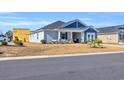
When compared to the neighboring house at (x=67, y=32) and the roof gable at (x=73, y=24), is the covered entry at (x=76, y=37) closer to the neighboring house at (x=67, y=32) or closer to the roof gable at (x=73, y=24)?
the neighboring house at (x=67, y=32)

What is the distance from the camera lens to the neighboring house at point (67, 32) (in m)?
48.0

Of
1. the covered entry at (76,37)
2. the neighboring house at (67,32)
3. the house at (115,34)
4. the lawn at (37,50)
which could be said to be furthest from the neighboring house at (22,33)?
the lawn at (37,50)

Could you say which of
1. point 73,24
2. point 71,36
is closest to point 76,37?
point 71,36

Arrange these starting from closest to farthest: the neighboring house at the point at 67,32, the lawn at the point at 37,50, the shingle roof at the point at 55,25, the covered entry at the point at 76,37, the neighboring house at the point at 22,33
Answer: the lawn at the point at 37,50 → the neighboring house at the point at 67,32 → the shingle roof at the point at 55,25 → the covered entry at the point at 76,37 → the neighboring house at the point at 22,33

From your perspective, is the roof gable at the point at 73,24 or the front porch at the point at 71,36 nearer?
the front porch at the point at 71,36

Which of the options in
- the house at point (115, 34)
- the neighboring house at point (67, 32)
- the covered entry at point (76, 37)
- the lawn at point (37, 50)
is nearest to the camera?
the lawn at point (37, 50)

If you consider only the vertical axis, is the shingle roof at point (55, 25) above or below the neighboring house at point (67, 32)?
above

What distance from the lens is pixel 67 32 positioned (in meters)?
49.2

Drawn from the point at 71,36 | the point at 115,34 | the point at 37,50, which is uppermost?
the point at 115,34

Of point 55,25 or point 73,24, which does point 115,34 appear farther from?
point 55,25

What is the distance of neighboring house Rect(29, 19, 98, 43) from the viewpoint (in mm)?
47969
